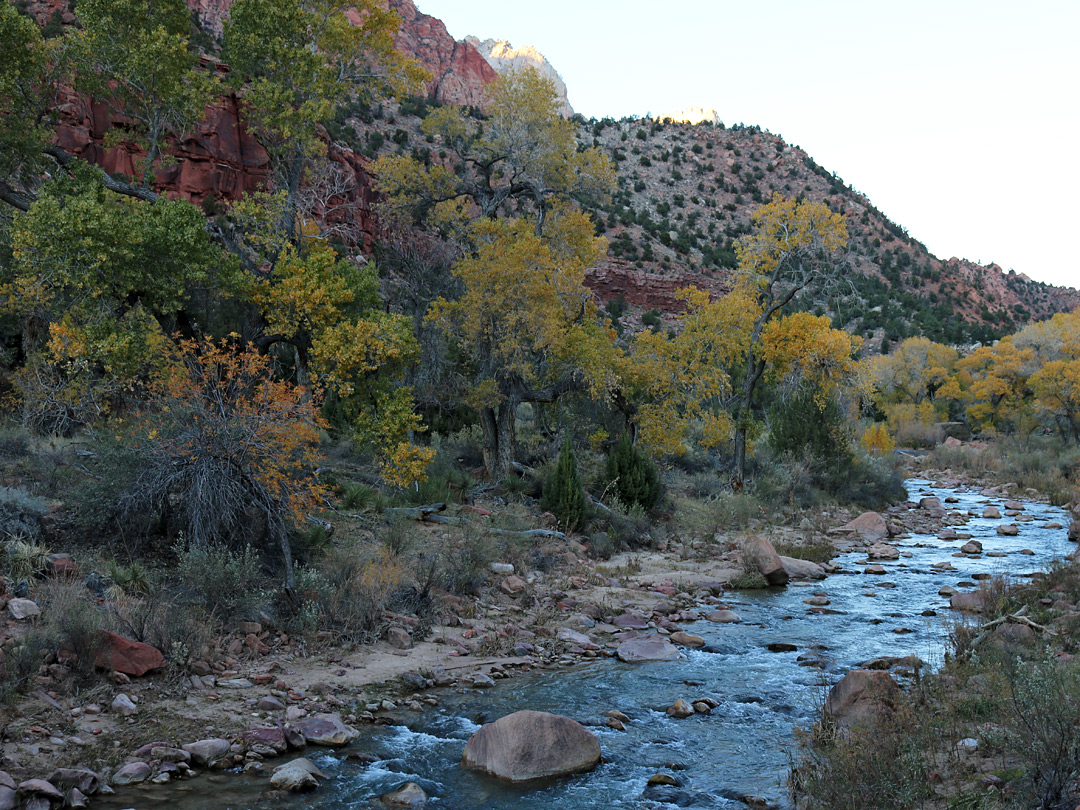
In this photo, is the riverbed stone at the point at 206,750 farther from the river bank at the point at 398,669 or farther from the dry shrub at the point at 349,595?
the dry shrub at the point at 349,595

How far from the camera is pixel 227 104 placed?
112 feet

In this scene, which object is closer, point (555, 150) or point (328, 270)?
point (328, 270)

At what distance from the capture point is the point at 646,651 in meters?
9.48

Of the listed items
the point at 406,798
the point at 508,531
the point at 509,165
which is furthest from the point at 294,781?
the point at 509,165

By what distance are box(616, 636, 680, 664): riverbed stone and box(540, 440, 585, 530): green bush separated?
5.82m

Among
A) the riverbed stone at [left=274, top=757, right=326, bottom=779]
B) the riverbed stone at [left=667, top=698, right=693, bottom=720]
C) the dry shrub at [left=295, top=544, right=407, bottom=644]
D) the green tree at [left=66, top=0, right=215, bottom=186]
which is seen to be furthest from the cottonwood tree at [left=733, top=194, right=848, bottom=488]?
the riverbed stone at [left=274, top=757, right=326, bottom=779]

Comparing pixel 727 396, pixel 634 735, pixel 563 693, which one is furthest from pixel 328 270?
pixel 727 396

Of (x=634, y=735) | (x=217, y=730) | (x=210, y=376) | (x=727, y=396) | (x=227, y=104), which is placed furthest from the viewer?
(x=227, y=104)

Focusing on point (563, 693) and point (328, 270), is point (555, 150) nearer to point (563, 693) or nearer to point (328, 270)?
point (328, 270)

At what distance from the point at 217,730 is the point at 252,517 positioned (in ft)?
11.4

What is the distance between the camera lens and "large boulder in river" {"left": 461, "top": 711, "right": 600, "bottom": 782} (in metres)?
6.14

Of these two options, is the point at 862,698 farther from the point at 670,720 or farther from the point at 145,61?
the point at 145,61

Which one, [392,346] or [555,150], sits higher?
[555,150]

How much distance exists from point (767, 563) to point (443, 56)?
76591 mm
